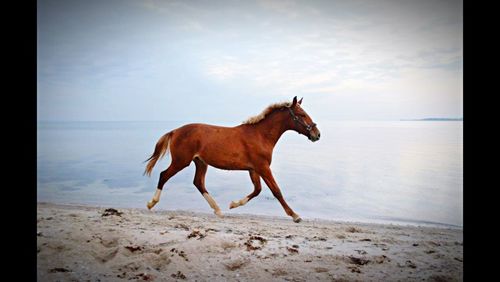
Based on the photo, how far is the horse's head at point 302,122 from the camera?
432 cm

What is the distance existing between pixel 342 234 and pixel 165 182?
223 centimetres

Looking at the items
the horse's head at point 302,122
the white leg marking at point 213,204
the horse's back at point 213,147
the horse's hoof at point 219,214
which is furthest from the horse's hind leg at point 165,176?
the horse's head at point 302,122

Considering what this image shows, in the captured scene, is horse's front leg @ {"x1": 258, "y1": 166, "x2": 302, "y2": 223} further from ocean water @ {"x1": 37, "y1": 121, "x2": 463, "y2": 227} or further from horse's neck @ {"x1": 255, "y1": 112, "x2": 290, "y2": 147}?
horse's neck @ {"x1": 255, "y1": 112, "x2": 290, "y2": 147}

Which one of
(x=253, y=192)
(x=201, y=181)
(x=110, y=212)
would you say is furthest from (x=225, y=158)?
(x=110, y=212)

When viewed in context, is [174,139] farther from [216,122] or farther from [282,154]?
[282,154]

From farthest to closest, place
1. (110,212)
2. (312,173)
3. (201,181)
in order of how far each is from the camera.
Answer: (312,173) < (201,181) < (110,212)

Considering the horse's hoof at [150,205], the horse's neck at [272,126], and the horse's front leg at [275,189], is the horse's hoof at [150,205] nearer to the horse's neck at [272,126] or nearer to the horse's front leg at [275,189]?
the horse's front leg at [275,189]

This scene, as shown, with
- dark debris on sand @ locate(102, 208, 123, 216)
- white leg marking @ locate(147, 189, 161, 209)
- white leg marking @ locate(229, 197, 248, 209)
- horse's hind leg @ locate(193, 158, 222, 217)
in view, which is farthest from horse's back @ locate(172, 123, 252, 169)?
dark debris on sand @ locate(102, 208, 123, 216)

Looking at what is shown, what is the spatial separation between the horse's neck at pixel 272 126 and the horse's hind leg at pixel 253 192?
18.6 inches

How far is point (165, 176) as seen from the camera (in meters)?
4.38

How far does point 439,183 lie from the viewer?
4.79 m

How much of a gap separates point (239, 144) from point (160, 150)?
1015 mm

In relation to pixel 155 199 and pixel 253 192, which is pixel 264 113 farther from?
pixel 155 199
